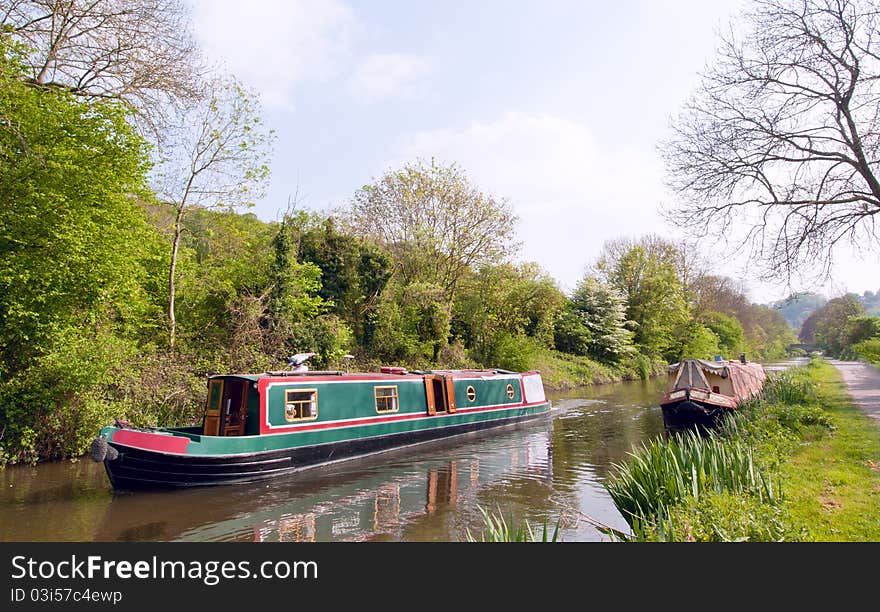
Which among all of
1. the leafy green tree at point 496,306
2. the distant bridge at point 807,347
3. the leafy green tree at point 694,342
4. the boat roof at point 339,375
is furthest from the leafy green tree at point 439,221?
the distant bridge at point 807,347

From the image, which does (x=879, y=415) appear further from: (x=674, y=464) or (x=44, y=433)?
(x=44, y=433)

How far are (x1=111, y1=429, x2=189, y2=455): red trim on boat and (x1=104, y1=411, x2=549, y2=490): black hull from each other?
8 centimetres

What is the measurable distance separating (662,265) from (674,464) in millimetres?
37636

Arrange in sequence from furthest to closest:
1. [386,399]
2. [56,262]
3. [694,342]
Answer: [694,342] < [386,399] < [56,262]

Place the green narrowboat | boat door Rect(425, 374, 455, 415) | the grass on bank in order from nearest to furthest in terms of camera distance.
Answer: the grass on bank < the green narrowboat < boat door Rect(425, 374, 455, 415)

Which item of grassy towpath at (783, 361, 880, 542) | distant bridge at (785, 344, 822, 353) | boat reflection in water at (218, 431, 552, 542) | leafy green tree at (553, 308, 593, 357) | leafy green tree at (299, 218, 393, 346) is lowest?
boat reflection in water at (218, 431, 552, 542)

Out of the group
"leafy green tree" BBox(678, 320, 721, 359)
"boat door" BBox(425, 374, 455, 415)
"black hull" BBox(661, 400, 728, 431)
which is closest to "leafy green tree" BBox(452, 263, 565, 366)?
"boat door" BBox(425, 374, 455, 415)

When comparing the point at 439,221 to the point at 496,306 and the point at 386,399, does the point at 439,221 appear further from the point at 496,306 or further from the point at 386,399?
the point at 386,399

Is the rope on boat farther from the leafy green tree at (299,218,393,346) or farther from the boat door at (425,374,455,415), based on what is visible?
the leafy green tree at (299,218,393,346)

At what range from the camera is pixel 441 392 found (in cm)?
1517

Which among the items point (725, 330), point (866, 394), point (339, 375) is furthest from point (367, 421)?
point (725, 330)

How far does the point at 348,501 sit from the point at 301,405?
2.76 meters

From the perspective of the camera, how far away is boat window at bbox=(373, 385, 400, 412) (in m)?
13.2

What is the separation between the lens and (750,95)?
1347 centimetres
